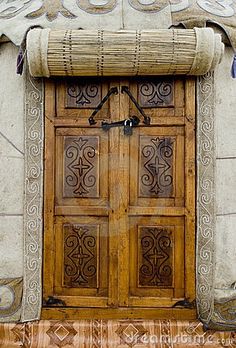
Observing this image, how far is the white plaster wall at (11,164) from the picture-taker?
2.84m

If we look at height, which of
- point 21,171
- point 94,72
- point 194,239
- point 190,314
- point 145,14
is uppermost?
point 145,14

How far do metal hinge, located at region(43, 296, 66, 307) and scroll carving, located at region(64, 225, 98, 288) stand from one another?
103mm

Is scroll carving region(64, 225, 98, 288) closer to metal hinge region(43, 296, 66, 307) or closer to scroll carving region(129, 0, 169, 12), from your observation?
metal hinge region(43, 296, 66, 307)

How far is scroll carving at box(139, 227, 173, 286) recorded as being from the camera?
2.83 metres

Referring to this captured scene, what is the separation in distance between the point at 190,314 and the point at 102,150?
98 centimetres

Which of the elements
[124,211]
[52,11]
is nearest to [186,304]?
[124,211]

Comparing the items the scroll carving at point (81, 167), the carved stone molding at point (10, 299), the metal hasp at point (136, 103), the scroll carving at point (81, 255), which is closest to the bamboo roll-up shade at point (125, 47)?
the metal hasp at point (136, 103)

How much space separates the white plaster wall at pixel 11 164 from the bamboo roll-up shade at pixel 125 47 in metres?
0.23

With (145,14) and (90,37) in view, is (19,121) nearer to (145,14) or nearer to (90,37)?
(90,37)

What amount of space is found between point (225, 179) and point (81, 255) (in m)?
0.86

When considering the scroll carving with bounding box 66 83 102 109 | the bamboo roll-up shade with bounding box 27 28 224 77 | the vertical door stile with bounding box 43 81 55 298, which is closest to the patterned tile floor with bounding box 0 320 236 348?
the vertical door stile with bounding box 43 81 55 298

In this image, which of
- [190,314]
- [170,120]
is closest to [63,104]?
[170,120]

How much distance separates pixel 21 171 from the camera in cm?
285

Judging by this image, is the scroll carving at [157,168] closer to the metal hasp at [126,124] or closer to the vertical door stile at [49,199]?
the metal hasp at [126,124]
